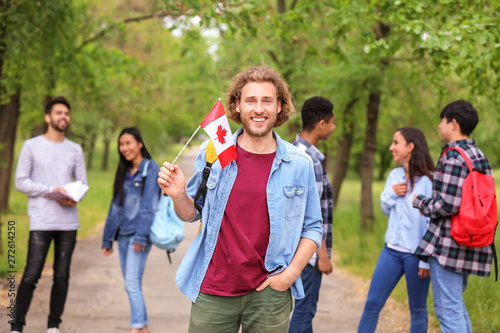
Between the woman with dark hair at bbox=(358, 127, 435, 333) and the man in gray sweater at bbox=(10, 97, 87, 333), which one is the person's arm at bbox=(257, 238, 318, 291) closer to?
the woman with dark hair at bbox=(358, 127, 435, 333)

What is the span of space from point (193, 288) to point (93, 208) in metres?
12.8

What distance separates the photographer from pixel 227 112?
10.7 feet

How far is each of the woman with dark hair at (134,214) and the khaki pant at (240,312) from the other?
2.38 metres

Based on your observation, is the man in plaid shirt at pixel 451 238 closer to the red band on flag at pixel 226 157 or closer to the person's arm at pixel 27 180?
the red band on flag at pixel 226 157

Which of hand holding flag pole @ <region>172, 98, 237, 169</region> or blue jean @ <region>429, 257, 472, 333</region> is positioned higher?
hand holding flag pole @ <region>172, 98, 237, 169</region>

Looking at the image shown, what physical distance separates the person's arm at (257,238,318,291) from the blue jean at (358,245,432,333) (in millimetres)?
1705

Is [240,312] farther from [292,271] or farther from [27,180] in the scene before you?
[27,180]

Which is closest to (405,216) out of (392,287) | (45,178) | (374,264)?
(392,287)

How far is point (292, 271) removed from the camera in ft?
9.73

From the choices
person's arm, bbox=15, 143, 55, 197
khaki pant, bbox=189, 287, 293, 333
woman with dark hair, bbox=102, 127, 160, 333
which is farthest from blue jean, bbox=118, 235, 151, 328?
khaki pant, bbox=189, 287, 293, 333

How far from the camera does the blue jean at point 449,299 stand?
13.1ft

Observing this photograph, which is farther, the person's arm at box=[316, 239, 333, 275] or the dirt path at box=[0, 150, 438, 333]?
the dirt path at box=[0, 150, 438, 333]

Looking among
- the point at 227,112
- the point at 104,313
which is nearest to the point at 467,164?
the point at 227,112

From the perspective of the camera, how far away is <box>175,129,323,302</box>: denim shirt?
294 cm
